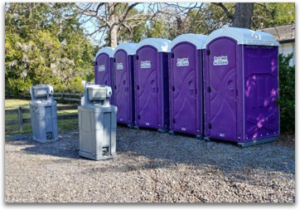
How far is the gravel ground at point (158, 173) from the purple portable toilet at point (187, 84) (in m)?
0.54

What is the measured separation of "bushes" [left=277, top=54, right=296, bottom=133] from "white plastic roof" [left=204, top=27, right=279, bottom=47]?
115 centimetres

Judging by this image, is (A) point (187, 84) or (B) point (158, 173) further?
(A) point (187, 84)

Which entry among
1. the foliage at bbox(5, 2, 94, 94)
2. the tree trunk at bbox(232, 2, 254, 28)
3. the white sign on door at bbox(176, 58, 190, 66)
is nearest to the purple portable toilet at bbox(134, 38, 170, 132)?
the white sign on door at bbox(176, 58, 190, 66)

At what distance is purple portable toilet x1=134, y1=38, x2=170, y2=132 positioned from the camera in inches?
375

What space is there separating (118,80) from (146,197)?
660 centimetres

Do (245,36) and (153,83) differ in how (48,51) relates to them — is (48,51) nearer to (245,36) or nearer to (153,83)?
(153,83)

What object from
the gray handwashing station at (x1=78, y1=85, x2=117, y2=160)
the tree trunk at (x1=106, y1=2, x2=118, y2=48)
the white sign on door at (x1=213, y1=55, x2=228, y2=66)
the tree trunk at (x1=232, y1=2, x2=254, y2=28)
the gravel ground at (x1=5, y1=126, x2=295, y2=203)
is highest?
the tree trunk at (x1=106, y1=2, x2=118, y2=48)

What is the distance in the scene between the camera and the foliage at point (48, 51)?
611 inches

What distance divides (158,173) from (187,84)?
331 cm

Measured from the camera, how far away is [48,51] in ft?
69.4

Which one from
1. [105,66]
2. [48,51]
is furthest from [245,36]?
[48,51]

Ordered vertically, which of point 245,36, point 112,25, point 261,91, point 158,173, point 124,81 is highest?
point 112,25

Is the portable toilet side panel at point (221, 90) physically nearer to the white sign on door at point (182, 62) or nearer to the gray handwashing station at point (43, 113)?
the white sign on door at point (182, 62)

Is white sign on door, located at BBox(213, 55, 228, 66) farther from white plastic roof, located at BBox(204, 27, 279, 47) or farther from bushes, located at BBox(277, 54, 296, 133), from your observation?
bushes, located at BBox(277, 54, 296, 133)
